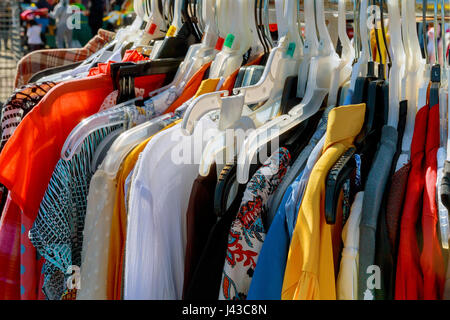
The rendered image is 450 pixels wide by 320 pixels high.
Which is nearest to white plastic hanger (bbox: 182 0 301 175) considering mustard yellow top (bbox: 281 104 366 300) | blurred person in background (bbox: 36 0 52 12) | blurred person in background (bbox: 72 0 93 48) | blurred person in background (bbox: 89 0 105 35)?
mustard yellow top (bbox: 281 104 366 300)

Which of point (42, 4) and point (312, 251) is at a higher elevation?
point (42, 4)

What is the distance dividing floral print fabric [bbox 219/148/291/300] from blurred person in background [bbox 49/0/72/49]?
508cm

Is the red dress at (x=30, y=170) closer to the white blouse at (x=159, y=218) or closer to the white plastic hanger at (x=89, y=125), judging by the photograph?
the white plastic hanger at (x=89, y=125)

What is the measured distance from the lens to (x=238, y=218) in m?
0.89

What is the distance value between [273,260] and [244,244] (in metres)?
0.06

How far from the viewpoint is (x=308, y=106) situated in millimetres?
1121

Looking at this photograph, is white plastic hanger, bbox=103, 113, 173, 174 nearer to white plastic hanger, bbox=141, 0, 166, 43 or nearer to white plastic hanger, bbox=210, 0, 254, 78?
white plastic hanger, bbox=210, 0, 254, 78

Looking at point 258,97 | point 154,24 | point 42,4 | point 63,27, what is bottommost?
point 258,97

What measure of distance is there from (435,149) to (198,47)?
664mm

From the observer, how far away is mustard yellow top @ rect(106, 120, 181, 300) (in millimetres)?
993

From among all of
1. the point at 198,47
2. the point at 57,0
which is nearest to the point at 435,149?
the point at 198,47

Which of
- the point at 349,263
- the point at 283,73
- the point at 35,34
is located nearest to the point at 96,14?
the point at 35,34

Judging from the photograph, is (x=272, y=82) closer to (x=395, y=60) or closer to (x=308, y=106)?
(x=308, y=106)

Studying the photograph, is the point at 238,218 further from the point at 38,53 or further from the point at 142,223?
the point at 38,53
